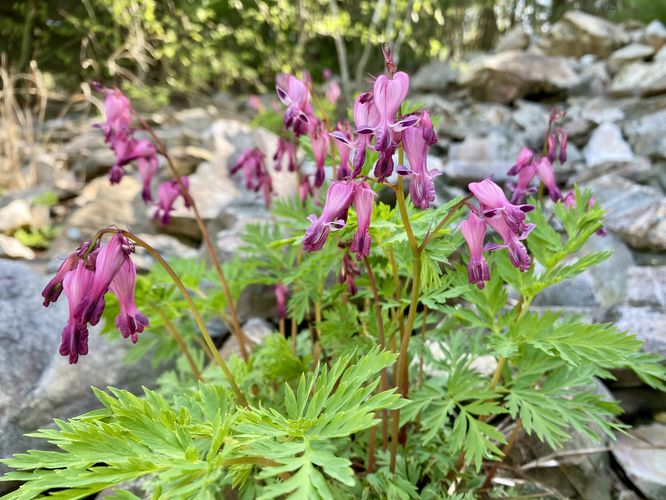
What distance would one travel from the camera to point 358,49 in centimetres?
1131

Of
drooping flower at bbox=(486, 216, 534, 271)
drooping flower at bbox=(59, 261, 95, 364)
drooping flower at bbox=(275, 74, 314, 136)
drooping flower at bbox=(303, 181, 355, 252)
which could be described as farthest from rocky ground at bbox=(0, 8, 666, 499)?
drooping flower at bbox=(59, 261, 95, 364)

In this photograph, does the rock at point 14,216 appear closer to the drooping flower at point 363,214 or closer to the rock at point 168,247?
the rock at point 168,247

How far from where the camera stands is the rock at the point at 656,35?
908 centimetres

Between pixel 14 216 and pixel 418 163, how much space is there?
5374 millimetres

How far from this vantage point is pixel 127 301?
1.41m

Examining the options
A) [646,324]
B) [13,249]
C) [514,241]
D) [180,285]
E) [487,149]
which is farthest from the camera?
[487,149]

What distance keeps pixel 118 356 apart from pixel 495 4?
12700mm

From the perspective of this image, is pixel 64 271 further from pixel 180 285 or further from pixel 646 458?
pixel 646 458

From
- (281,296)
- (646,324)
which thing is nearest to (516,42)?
(646,324)

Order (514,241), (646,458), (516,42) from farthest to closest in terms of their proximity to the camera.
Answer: (516,42)
(646,458)
(514,241)

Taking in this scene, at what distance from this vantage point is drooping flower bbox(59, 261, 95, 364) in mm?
1264

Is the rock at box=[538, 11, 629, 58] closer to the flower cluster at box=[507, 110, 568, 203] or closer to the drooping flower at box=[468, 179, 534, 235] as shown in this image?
the flower cluster at box=[507, 110, 568, 203]

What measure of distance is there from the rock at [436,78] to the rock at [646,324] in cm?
836

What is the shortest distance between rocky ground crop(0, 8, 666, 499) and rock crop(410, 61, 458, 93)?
0.03 meters
